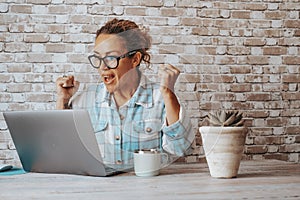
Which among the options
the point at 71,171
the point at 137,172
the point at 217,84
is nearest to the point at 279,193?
the point at 137,172

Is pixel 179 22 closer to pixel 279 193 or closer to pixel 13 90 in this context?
pixel 13 90

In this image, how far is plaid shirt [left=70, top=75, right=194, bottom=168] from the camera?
149 centimetres

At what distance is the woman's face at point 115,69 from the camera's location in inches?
58.6

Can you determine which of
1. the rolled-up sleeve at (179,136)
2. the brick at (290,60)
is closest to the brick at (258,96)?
the brick at (290,60)

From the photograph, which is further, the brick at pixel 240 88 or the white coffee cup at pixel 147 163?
the brick at pixel 240 88

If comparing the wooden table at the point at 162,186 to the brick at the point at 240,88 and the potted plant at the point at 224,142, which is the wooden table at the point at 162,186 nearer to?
the potted plant at the point at 224,142

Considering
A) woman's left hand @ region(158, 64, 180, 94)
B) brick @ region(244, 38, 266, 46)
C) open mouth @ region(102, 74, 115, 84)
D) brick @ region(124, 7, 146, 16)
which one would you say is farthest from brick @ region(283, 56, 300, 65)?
open mouth @ region(102, 74, 115, 84)

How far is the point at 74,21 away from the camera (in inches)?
109

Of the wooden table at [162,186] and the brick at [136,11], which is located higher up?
the brick at [136,11]

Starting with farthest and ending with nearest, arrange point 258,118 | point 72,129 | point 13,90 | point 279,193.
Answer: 1. point 258,118
2. point 13,90
3. point 72,129
4. point 279,193

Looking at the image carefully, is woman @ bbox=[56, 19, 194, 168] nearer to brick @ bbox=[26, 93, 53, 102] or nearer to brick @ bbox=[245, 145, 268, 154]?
brick @ bbox=[26, 93, 53, 102]

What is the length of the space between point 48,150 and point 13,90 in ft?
4.44

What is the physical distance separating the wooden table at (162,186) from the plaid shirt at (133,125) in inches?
3.6

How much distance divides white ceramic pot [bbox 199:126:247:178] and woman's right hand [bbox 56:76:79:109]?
0.52 meters
